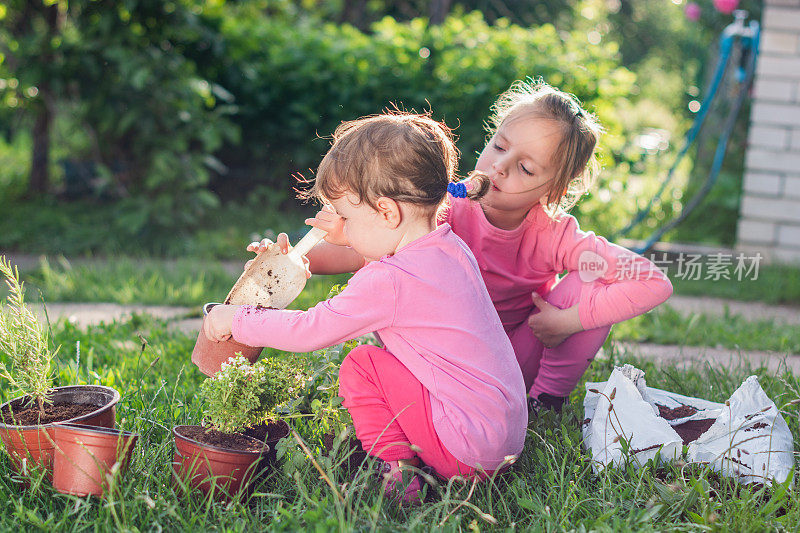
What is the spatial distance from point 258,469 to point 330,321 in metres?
0.39

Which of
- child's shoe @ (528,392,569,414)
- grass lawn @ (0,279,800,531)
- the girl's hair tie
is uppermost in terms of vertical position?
the girl's hair tie

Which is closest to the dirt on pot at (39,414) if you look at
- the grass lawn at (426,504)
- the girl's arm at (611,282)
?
the grass lawn at (426,504)

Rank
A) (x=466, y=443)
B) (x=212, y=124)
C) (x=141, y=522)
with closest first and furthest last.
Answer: (x=141, y=522), (x=466, y=443), (x=212, y=124)

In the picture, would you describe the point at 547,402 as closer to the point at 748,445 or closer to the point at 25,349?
the point at 748,445

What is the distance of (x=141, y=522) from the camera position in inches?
61.1

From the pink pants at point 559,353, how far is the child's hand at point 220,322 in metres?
0.91

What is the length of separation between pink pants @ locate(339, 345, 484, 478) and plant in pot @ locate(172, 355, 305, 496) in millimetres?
165

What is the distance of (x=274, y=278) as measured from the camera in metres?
1.82

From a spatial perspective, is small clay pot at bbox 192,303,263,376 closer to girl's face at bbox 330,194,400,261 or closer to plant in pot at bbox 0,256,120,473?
plant in pot at bbox 0,256,120,473

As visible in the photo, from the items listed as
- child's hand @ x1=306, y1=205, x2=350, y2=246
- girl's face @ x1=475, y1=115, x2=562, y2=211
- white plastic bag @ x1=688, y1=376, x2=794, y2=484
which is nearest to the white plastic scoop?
child's hand @ x1=306, y1=205, x2=350, y2=246

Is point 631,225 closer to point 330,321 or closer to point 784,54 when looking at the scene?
point 784,54

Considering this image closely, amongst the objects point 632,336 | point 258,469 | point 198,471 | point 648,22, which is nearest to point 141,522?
point 198,471

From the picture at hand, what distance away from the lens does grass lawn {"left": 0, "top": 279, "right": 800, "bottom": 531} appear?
155 cm

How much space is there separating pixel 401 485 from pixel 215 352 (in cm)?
53
